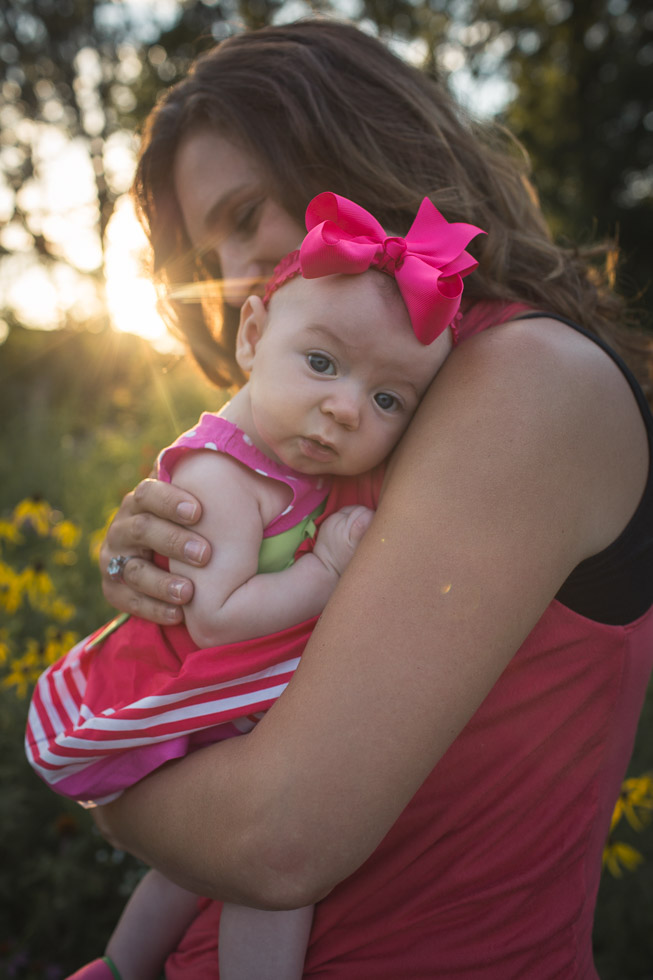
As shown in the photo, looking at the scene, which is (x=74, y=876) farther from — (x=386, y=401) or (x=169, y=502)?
(x=386, y=401)

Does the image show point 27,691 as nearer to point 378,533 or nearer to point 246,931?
point 246,931

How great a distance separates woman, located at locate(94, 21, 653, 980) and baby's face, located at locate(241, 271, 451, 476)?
7 cm

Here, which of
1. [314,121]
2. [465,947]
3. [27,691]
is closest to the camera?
[465,947]

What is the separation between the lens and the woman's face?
1.65m

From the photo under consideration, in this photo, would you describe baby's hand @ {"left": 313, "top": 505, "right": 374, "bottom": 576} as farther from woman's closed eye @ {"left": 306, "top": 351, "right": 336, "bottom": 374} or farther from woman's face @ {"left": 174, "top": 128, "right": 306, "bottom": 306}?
woman's face @ {"left": 174, "top": 128, "right": 306, "bottom": 306}

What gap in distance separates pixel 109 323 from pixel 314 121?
1156cm

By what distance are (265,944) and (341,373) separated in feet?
3.24

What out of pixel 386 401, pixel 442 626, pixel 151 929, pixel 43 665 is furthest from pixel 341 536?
pixel 43 665

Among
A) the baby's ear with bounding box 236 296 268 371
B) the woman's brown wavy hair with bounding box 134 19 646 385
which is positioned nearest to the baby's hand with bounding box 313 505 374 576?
the baby's ear with bounding box 236 296 268 371

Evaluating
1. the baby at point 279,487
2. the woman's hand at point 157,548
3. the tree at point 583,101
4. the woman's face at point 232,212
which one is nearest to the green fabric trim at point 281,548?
the baby at point 279,487

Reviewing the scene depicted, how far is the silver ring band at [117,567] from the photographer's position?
143 centimetres

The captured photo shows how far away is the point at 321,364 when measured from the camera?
1.23m

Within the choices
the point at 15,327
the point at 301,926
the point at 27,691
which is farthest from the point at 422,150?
the point at 15,327

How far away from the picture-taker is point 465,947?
45.1 inches
